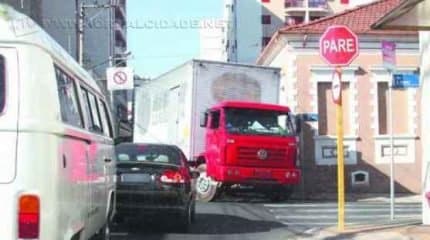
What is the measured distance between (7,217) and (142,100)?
27.3 meters

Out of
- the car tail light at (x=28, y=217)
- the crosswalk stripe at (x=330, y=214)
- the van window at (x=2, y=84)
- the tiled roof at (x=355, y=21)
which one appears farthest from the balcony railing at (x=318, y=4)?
the car tail light at (x=28, y=217)

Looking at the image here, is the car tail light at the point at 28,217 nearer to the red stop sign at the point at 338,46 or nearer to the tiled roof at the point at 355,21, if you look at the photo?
the red stop sign at the point at 338,46

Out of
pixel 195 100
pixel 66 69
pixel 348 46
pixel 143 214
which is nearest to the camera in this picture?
pixel 66 69

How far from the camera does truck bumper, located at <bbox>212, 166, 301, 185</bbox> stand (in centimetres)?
2223

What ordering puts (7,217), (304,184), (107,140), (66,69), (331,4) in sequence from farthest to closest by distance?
(331,4) < (304,184) < (107,140) < (66,69) < (7,217)

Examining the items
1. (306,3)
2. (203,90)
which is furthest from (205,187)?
(306,3)

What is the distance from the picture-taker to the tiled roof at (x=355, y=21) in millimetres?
30656

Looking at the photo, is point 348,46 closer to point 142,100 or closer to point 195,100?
point 195,100

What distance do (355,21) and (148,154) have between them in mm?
18768

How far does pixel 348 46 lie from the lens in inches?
515

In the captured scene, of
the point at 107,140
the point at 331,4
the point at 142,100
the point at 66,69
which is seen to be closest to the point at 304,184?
the point at 142,100

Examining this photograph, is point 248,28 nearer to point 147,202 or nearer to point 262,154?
point 262,154

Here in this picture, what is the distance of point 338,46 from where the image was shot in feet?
42.9

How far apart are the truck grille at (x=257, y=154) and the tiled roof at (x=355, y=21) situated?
883 centimetres
